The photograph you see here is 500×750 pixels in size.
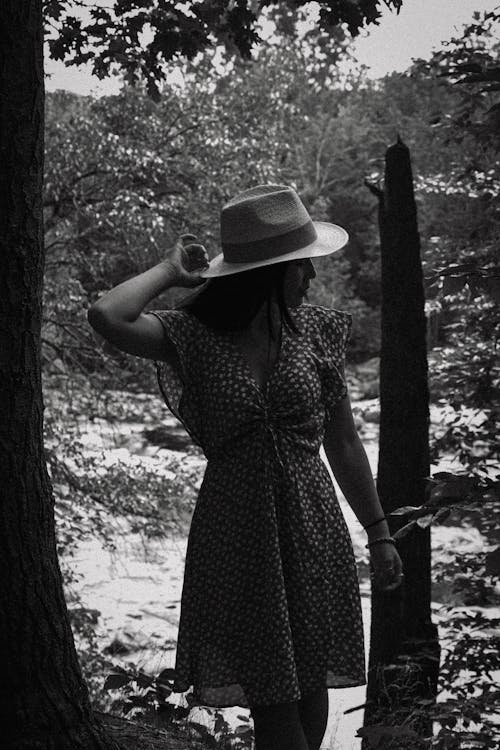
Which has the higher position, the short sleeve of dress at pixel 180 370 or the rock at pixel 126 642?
the short sleeve of dress at pixel 180 370

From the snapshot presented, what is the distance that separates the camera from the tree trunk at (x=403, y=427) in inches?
171

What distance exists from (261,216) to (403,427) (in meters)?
2.59

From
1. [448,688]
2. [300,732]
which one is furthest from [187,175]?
[300,732]

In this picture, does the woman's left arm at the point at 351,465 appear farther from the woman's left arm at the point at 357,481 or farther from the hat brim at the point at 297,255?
the hat brim at the point at 297,255

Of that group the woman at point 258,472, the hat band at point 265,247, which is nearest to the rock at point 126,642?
the woman at point 258,472

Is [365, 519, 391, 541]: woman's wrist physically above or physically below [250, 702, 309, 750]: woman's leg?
above

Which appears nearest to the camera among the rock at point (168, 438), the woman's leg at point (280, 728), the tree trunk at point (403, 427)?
the woman's leg at point (280, 728)

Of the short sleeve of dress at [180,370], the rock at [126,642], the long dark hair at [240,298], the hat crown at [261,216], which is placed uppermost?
the hat crown at [261,216]

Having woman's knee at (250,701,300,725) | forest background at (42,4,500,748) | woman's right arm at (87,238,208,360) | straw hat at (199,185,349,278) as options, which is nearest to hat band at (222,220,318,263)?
straw hat at (199,185,349,278)

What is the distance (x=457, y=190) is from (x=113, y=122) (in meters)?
3.27

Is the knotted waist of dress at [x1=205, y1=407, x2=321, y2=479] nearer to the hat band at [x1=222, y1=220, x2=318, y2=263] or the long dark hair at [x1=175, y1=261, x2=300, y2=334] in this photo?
the long dark hair at [x1=175, y1=261, x2=300, y2=334]

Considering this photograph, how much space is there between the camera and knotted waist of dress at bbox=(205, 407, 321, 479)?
1.98 meters

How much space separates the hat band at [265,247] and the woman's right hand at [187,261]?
0.28 feet

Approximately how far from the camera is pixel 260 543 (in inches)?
76.4
